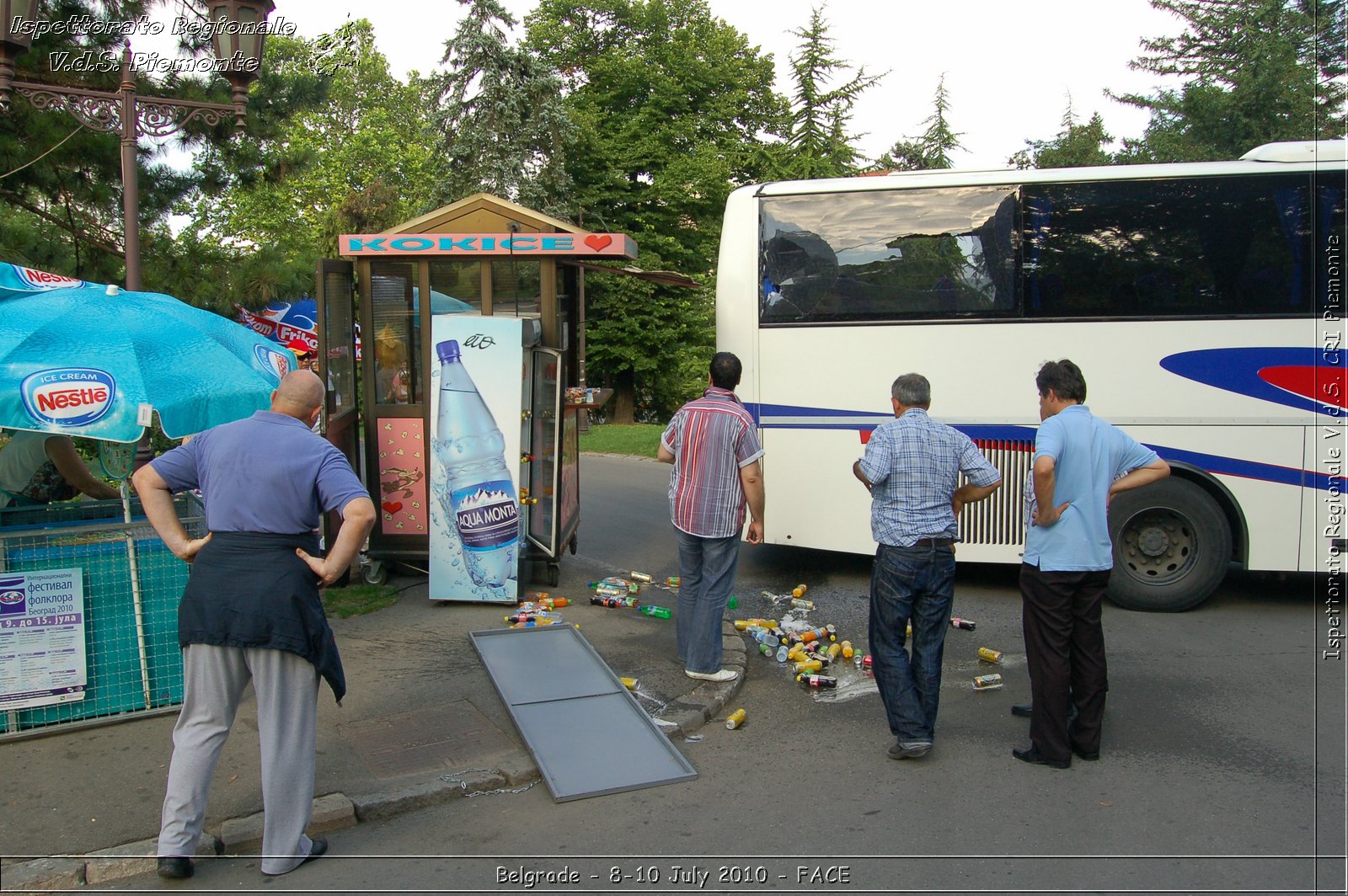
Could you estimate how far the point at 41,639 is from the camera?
499cm

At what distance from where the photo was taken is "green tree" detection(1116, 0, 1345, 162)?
2309 cm

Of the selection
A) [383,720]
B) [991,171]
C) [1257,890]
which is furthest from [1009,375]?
[383,720]

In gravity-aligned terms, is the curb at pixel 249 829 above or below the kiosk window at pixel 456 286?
below

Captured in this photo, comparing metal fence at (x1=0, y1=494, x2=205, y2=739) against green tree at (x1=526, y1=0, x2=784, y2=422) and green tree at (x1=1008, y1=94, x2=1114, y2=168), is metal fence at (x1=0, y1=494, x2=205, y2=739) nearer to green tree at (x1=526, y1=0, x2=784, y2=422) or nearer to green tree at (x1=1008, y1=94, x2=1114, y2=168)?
green tree at (x1=526, y1=0, x2=784, y2=422)

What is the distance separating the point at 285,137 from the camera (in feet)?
38.4

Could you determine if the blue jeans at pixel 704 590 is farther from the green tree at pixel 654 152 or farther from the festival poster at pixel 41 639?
the green tree at pixel 654 152

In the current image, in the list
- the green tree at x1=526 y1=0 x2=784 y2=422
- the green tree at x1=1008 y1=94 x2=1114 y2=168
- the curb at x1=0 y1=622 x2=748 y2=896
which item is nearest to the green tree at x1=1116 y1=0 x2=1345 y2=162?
the green tree at x1=1008 y1=94 x2=1114 y2=168

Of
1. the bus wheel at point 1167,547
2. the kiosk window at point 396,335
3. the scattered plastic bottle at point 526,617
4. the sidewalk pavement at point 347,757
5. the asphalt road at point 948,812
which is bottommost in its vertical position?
the asphalt road at point 948,812

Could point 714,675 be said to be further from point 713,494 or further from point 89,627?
point 89,627

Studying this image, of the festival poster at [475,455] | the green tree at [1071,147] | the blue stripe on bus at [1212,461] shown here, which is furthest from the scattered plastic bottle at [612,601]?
the green tree at [1071,147]

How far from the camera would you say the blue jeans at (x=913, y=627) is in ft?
15.8

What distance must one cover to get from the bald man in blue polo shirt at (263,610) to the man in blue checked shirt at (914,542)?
2.56 m

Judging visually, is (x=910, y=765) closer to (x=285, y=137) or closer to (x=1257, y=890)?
(x=1257, y=890)

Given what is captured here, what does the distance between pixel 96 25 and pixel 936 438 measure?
31.6 ft
